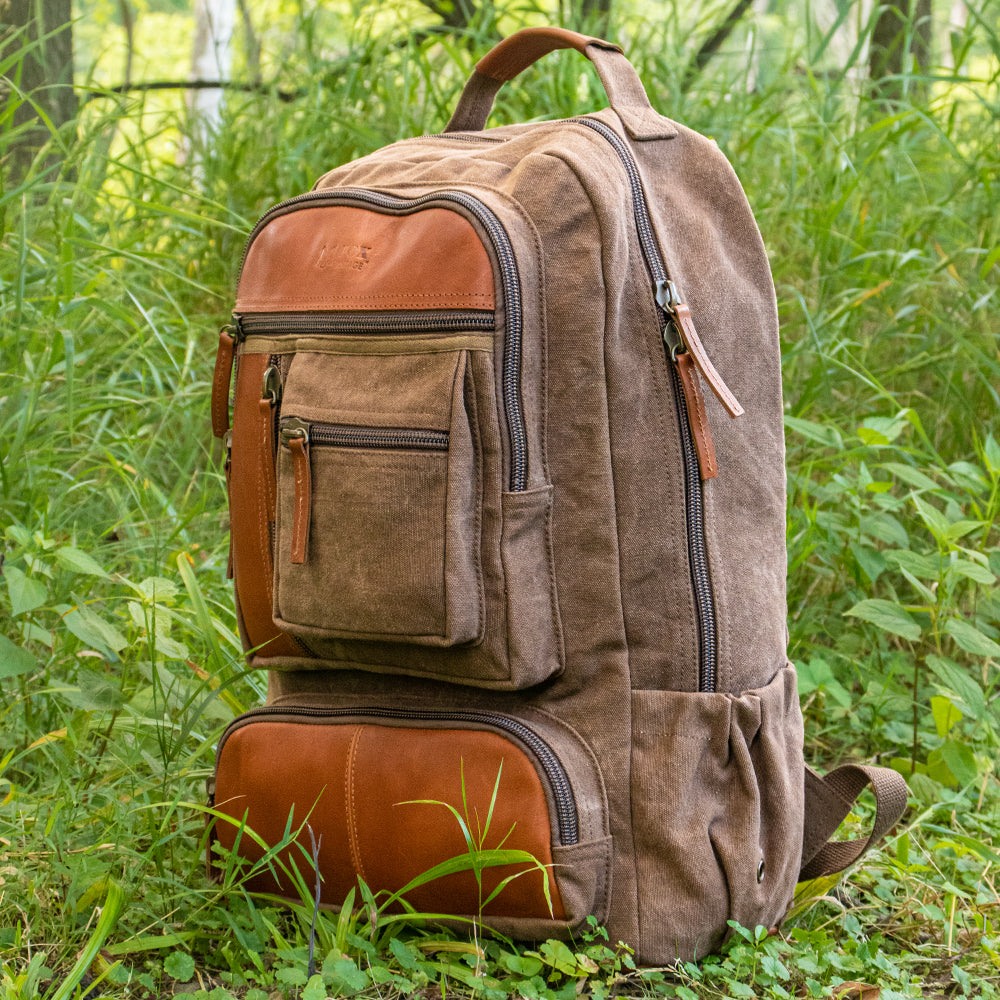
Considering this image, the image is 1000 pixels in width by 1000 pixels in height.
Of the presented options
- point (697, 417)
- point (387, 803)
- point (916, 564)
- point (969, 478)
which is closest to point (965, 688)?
point (916, 564)

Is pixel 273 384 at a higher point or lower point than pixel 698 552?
higher

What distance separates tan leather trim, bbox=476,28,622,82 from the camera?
1.41m

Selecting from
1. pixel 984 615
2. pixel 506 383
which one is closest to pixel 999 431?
pixel 984 615

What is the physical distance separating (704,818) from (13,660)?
94cm

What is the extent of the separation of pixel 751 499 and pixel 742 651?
196 mm

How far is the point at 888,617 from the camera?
1730 millimetres

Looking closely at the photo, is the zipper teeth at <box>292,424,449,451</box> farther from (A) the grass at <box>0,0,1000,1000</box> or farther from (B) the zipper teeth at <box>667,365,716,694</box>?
(A) the grass at <box>0,0,1000,1000</box>

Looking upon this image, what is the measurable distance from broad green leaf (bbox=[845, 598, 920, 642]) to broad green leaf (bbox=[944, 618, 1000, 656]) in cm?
6

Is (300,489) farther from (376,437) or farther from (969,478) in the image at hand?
(969,478)

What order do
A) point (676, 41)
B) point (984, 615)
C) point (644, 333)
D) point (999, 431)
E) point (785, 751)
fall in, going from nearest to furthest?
point (644, 333) → point (785, 751) → point (984, 615) → point (999, 431) → point (676, 41)

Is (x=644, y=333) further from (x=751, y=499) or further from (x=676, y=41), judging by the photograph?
(x=676, y=41)

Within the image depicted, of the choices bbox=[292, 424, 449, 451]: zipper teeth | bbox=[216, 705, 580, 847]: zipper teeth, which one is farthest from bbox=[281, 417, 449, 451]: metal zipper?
bbox=[216, 705, 580, 847]: zipper teeth

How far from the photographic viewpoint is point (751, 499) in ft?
4.42

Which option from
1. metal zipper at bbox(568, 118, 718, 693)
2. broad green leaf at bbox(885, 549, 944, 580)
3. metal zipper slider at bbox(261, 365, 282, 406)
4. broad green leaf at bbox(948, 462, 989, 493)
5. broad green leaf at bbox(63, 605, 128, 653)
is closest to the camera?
metal zipper at bbox(568, 118, 718, 693)
